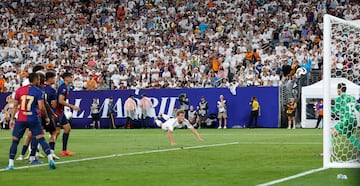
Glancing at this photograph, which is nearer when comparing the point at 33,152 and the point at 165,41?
the point at 33,152

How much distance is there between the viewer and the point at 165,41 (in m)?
45.0

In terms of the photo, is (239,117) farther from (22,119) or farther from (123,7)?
(22,119)

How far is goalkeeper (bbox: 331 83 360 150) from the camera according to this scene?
16.9 m

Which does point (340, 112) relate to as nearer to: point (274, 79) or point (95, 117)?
point (274, 79)

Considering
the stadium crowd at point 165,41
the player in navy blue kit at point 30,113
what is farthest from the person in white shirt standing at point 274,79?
the player in navy blue kit at point 30,113

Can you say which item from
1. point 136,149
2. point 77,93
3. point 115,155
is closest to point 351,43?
point 136,149

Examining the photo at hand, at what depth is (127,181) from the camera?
12773mm

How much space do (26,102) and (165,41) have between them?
1188 inches

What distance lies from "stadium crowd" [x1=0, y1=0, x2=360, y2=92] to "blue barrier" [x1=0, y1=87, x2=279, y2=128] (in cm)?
62

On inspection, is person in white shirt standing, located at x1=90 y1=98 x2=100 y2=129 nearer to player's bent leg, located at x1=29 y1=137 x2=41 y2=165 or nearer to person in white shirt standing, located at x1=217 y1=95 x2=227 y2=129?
person in white shirt standing, located at x1=217 y1=95 x2=227 y2=129

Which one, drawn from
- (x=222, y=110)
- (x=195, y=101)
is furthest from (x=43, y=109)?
(x=195, y=101)

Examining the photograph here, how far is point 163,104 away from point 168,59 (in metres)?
3.46

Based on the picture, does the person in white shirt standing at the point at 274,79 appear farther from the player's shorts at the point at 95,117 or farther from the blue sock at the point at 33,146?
the blue sock at the point at 33,146

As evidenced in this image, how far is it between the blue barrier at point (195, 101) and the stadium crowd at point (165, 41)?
0.62 m
